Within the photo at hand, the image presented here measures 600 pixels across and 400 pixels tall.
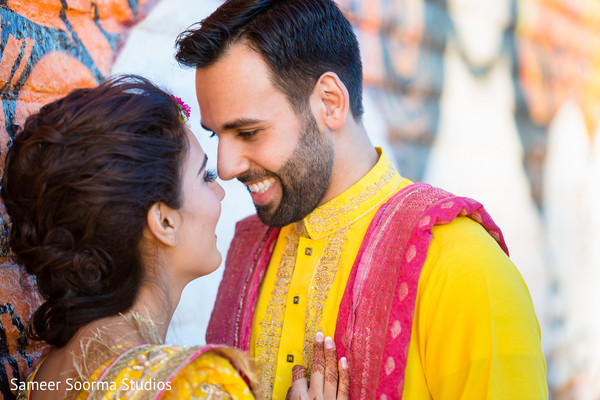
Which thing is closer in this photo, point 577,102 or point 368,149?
point 368,149

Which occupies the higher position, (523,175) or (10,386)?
(523,175)

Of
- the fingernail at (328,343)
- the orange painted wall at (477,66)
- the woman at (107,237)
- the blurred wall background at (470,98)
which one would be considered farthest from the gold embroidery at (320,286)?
the orange painted wall at (477,66)

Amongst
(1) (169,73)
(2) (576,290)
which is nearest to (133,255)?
(1) (169,73)

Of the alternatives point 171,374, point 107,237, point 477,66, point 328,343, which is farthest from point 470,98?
point 171,374

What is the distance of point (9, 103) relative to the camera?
1857mm

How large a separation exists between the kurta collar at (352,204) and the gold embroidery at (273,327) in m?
0.07

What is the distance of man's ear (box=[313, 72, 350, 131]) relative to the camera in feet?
6.40

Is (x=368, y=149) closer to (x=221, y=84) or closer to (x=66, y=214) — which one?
(x=221, y=84)

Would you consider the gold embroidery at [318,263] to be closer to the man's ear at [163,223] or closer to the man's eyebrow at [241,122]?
the man's eyebrow at [241,122]

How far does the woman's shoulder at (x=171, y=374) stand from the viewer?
4.11ft

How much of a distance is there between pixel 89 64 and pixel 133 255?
0.96 metres

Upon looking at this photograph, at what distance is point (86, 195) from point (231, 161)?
59cm

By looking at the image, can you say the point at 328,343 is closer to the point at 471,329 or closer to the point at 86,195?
the point at 471,329

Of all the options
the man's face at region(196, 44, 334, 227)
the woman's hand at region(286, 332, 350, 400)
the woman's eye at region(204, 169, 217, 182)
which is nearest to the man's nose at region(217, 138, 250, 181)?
the man's face at region(196, 44, 334, 227)
